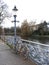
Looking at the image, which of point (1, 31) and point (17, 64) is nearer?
point (17, 64)

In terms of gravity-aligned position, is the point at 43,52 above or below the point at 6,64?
above

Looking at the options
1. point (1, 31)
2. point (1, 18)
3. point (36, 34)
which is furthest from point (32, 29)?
point (1, 18)

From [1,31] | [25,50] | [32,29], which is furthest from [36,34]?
[25,50]

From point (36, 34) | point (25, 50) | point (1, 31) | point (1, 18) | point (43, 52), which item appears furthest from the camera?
point (36, 34)

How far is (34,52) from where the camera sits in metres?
8.89

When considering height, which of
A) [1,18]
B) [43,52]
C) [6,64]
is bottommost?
[6,64]

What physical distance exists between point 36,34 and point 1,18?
3569 centimetres

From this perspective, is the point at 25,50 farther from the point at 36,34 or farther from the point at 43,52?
the point at 36,34

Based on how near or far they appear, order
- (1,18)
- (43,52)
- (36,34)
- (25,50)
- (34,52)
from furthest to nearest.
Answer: (36,34) < (1,18) < (25,50) < (34,52) < (43,52)

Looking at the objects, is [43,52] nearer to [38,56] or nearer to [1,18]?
[38,56]

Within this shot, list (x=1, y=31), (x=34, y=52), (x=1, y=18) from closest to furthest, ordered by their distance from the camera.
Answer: (x=34, y=52) < (x=1, y=18) < (x=1, y=31)

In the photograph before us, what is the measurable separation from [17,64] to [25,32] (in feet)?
192

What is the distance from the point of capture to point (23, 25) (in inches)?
2655

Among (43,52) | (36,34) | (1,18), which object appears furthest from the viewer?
(36,34)
